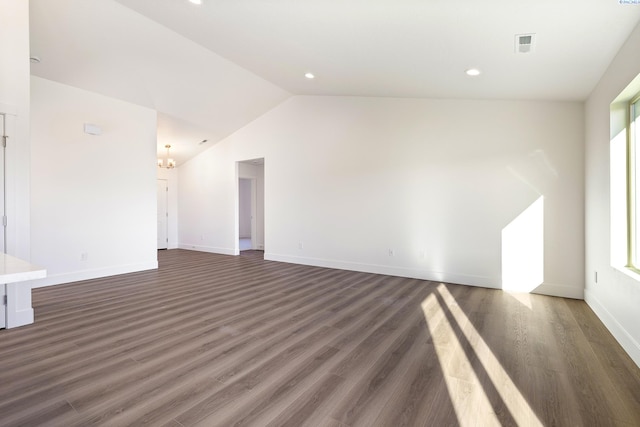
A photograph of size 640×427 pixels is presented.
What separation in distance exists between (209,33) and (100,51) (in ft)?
5.40

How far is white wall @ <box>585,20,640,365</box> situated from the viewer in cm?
256

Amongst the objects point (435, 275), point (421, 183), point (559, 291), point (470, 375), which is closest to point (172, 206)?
point (421, 183)

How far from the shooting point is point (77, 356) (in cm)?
252

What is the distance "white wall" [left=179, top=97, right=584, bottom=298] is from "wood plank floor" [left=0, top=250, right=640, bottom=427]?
98 cm

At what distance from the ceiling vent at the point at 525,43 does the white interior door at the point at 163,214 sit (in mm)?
9015

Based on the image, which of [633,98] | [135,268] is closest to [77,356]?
[135,268]

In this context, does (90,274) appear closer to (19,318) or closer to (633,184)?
(19,318)

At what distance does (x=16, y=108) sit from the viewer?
3.25 meters

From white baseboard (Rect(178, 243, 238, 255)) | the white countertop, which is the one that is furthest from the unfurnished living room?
white baseboard (Rect(178, 243, 238, 255))

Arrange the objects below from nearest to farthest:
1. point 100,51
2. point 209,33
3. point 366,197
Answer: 1. point 209,33
2. point 100,51
3. point 366,197

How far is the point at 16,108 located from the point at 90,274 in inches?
119

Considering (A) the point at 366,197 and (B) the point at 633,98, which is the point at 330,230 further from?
(B) the point at 633,98

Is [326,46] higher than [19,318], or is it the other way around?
[326,46]

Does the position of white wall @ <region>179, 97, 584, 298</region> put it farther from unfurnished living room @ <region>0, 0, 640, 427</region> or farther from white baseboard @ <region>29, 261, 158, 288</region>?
white baseboard @ <region>29, 261, 158, 288</region>
